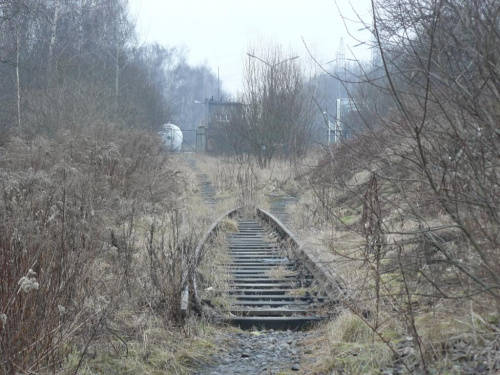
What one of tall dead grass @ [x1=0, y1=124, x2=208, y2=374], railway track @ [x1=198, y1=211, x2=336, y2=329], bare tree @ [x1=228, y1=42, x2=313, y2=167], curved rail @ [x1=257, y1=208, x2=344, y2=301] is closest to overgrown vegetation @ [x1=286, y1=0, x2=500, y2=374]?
curved rail @ [x1=257, y1=208, x2=344, y2=301]

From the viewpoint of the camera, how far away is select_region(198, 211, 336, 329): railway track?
5.73 m

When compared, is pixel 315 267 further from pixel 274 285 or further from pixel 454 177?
pixel 454 177

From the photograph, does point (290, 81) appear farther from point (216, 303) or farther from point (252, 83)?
point (216, 303)

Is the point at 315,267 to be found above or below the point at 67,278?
below

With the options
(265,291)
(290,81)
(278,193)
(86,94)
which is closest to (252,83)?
(290,81)

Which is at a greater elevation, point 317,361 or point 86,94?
point 86,94

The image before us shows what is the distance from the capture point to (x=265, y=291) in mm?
6898

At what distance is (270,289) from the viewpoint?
7.00m

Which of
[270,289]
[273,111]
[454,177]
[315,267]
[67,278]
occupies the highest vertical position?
[273,111]

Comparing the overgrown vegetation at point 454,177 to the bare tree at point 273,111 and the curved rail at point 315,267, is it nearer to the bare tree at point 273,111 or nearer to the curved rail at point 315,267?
the curved rail at point 315,267

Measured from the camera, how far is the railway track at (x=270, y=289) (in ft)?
18.8

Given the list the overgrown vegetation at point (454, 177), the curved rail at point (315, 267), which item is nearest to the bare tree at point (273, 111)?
the curved rail at point (315, 267)

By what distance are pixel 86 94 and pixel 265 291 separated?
1445 cm

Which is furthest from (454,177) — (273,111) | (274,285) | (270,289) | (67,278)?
(273,111)
